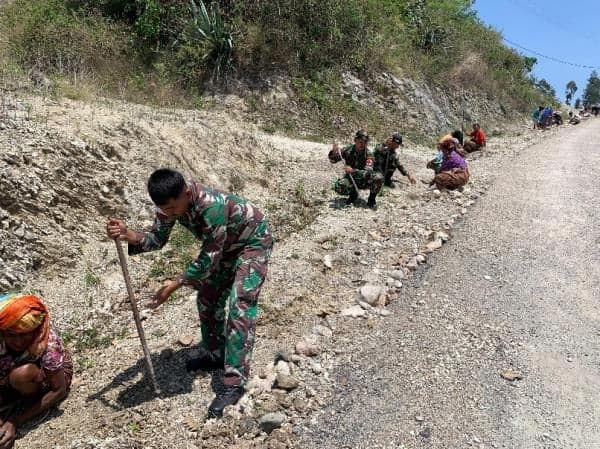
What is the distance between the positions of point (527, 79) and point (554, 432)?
74.2 ft

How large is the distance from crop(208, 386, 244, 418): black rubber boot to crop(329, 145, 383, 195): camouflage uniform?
4.16 metres

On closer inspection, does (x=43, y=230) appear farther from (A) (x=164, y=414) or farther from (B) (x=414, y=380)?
(B) (x=414, y=380)

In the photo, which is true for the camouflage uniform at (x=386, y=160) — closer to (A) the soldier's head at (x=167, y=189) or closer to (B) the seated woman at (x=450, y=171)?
(B) the seated woman at (x=450, y=171)

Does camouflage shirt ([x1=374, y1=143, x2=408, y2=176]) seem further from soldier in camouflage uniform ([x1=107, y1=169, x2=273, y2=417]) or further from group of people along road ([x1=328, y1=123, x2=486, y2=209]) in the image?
soldier in camouflage uniform ([x1=107, y1=169, x2=273, y2=417])

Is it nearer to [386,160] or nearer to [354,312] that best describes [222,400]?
[354,312]

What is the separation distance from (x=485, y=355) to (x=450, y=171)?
4.56m

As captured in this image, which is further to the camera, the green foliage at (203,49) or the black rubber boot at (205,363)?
the green foliage at (203,49)

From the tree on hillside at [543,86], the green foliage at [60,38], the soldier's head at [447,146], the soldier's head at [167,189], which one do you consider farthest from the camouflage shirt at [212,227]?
the tree on hillside at [543,86]

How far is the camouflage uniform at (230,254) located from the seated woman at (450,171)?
4962mm

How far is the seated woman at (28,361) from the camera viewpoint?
249 centimetres

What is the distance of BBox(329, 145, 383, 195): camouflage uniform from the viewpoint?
6.41 meters

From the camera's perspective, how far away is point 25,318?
249 cm

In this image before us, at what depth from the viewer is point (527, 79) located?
71.7ft

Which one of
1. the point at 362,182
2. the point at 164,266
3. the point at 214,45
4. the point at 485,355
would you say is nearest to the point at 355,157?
the point at 362,182
